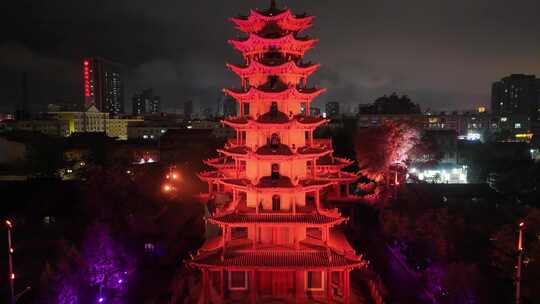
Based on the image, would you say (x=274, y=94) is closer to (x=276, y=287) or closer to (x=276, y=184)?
(x=276, y=184)

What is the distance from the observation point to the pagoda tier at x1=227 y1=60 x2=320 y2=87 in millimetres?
20969

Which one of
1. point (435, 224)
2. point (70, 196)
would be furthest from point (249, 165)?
point (70, 196)

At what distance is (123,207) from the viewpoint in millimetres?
29750

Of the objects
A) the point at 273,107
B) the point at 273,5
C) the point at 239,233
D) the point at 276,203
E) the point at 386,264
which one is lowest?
the point at 386,264

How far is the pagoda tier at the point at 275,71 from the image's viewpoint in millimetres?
20969

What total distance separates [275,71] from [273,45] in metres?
1.49

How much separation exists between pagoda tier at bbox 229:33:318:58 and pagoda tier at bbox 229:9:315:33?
70cm

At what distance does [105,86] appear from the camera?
154500 mm

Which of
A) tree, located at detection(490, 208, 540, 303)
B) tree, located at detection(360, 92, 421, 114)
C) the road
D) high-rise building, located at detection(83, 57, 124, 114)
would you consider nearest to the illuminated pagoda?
the road

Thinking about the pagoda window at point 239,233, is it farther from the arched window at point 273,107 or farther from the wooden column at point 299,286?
the arched window at point 273,107

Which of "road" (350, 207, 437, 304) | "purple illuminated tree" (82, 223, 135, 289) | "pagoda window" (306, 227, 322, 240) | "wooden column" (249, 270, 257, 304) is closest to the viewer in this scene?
"wooden column" (249, 270, 257, 304)

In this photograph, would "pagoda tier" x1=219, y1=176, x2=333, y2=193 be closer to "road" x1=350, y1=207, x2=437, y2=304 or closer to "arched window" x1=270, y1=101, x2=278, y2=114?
"arched window" x1=270, y1=101, x2=278, y2=114

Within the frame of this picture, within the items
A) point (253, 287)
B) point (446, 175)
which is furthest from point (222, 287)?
point (446, 175)

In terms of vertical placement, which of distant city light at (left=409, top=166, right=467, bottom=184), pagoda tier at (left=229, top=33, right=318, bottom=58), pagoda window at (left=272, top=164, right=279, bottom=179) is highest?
pagoda tier at (left=229, top=33, right=318, bottom=58)
